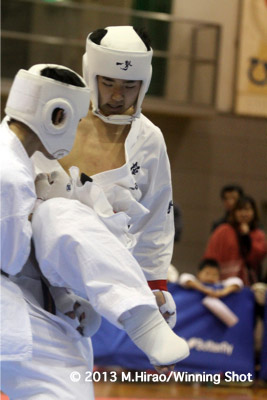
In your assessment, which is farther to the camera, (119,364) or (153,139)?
(119,364)

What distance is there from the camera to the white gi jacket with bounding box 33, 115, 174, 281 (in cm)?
323

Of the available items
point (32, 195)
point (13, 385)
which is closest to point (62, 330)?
point (13, 385)

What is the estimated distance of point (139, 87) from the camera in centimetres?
325

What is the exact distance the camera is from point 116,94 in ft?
10.5

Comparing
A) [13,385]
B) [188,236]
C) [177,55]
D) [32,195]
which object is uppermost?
[32,195]

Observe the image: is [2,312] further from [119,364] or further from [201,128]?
[201,128]

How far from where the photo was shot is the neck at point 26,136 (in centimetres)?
278

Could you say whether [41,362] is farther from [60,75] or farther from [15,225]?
[60,75]

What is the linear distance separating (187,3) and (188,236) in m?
2.85

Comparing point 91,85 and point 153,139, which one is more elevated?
point 91,85

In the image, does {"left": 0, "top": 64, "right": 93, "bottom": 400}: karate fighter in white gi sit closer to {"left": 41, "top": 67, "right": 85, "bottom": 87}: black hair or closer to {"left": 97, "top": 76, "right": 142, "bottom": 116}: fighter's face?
{"left": 41, "top": 67, "right": 85, "bottom": 87}: black hair

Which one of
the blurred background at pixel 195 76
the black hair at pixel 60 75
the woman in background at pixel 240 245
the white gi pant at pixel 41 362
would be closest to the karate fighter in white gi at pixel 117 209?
the white gi pant at pixel 41 362

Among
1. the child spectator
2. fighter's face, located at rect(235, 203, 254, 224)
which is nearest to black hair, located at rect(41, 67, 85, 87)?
the child spectator

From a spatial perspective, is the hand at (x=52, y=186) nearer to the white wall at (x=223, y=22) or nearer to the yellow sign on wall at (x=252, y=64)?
the white wall at (x=223, y=22)
